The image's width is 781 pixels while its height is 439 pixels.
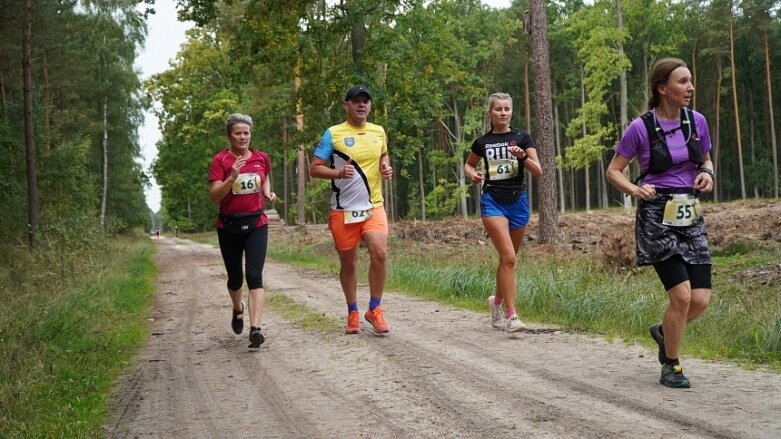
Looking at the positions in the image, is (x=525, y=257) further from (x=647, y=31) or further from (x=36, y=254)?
(x=647, y=31)

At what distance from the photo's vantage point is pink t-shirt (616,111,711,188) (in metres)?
4.43

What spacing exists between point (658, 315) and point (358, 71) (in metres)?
12.7

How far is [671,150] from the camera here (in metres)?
4.43

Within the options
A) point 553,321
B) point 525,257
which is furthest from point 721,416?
point 525,257

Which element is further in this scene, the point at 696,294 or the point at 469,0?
the point at 469,0

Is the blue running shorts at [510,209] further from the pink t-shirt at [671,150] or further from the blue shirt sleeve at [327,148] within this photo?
the pink t-shirt at [671,150]

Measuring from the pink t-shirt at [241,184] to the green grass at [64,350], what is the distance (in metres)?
1.73

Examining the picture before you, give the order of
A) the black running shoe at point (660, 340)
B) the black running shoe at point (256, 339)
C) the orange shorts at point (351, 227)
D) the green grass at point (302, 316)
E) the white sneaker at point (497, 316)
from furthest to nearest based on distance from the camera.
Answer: the green grass at point (302, 316) < the white sneaker at point (497, 316) < the orange shorts at point (351, 227) < the black running shoe at point (256, 339) < the black running shoe at point (660, 340)

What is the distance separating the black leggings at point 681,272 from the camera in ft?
14.3

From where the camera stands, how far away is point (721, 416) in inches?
142

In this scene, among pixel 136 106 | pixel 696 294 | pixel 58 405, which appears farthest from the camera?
pixel 136 106

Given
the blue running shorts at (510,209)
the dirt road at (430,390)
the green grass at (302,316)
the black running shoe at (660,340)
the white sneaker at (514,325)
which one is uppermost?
the blue running shorts at (510,209)

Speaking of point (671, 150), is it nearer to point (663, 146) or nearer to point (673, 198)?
point (663, 146)

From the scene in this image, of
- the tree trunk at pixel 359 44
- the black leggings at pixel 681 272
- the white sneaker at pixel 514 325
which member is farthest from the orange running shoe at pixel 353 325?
the tree trunk at pixel 359 44
